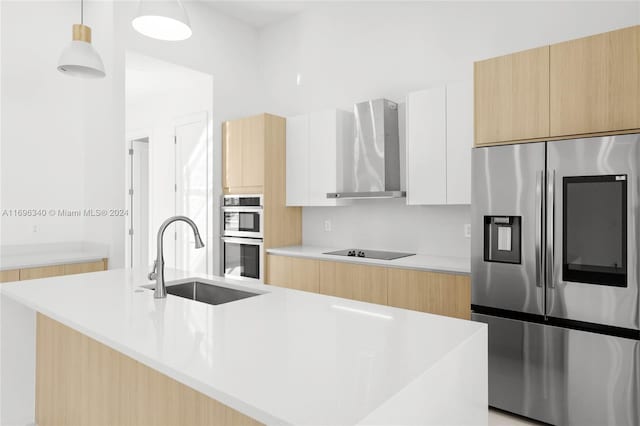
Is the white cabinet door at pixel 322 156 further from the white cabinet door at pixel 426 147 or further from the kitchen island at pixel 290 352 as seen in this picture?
the kitchen island at pixel 290 352

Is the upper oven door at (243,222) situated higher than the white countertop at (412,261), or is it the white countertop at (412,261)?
the upper oven door at (243,222)

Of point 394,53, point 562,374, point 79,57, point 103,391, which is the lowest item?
point 562,374

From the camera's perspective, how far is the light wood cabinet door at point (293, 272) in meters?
3.89

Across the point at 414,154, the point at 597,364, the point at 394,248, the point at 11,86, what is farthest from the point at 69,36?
the point at 597,364

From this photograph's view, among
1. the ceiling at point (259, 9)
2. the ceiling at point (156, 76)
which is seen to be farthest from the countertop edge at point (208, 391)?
the ceiling at point (259, 9)

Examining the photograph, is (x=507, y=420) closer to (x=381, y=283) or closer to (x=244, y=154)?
(x=381, y=283)

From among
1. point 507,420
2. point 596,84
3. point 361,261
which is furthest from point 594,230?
point 361,261

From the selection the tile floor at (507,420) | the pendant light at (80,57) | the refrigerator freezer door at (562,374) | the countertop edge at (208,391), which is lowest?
the tile floor at (507,420)

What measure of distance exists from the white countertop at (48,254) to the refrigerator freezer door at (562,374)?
3207 millimetres

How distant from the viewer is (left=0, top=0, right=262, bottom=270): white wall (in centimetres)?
359

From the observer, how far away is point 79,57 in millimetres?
2633

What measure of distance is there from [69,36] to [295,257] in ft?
9.84

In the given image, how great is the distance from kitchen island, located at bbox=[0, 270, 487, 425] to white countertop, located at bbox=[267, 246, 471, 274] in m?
1.41

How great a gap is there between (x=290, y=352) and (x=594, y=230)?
1.97 m
